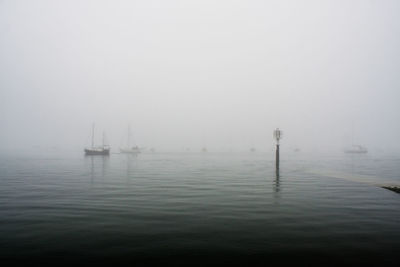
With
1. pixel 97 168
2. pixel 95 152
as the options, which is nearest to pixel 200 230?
pixel 97 168

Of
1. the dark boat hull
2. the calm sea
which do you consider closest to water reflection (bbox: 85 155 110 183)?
the calm sea

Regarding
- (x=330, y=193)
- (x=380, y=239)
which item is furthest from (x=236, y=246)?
(x=330, y=193)

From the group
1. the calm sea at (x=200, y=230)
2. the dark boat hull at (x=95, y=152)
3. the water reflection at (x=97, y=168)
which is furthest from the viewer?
the dark boat hull at (x=95, y=152)

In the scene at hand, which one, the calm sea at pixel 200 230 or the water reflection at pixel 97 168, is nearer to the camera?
the calm sea at pixel 200 230

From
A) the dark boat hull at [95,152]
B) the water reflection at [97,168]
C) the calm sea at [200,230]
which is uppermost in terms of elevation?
the dark boat hull at [95,152]

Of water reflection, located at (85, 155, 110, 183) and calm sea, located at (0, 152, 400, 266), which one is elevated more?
calm sea, located at (0, 152, 400, 266)

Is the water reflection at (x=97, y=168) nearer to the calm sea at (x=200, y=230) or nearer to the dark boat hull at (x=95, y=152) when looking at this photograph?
the calm sea at (x=200, y=230)

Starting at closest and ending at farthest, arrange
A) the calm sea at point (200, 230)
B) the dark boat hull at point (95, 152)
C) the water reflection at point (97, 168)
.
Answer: the calm sea at point (200, 230) < the water reflection at point (97, 168) < the dark boat hull at point (95, 152)

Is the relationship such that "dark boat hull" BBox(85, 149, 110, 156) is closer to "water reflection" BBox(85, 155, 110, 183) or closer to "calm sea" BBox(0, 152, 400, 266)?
"water reflection" BBox(85, 155, 110, 183)

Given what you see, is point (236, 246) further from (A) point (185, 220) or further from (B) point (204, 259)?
(A) point (185, 220)

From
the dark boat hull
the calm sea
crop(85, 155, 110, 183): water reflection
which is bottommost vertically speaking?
crop(85, 155, 110, 183): water reflection

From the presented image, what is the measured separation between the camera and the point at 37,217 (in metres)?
14.0

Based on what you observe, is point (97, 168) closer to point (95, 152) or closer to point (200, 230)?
point (200, 230)

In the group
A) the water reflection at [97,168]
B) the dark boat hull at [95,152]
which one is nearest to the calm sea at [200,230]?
the water reflection at [97,168]
